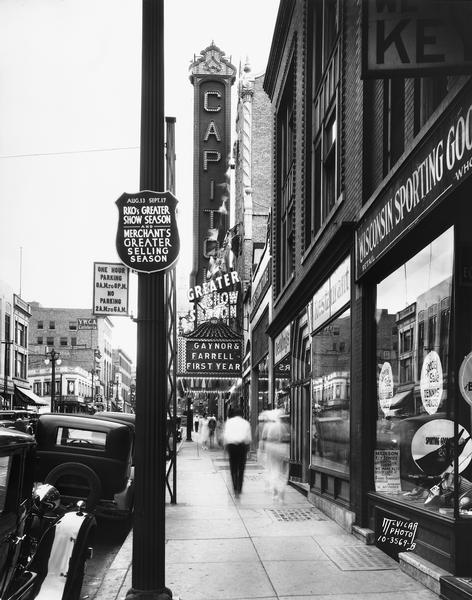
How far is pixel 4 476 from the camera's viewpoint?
16.7ft

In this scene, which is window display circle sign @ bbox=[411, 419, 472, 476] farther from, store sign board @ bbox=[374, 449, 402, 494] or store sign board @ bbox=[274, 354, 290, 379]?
store sign board @ bbox=[274, 354, 290, 379]

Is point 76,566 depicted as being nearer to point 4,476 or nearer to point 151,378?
point 4,476

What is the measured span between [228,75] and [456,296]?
54.6 m

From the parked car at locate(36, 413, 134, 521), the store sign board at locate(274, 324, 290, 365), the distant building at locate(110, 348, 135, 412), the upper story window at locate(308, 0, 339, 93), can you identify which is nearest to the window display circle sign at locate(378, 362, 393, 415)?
the parked car at locate(36, 413, 134, 521)

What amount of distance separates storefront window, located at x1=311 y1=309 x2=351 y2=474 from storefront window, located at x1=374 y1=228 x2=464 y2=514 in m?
1.74

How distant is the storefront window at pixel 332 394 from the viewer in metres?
11.8

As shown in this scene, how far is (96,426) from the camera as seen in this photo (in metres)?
11.5

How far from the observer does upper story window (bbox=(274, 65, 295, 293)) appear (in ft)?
66.8

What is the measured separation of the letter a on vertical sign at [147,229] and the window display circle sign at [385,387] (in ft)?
14.5

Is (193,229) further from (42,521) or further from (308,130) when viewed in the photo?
(42,521)

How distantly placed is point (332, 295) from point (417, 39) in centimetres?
759

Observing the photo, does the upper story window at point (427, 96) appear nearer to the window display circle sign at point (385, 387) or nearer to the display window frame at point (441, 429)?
the display window frame at point (441, 429)

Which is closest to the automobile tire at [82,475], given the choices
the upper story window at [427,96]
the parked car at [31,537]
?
the parked car at [31,537]

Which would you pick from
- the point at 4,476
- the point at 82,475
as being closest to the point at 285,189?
the point at 82,475
